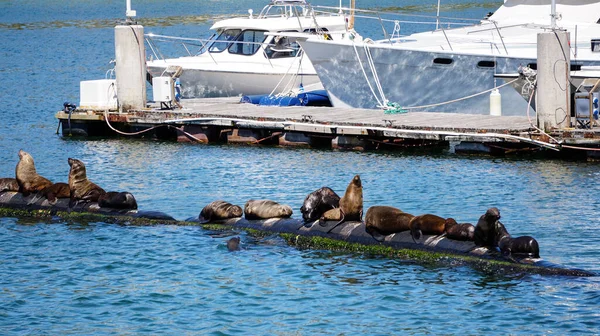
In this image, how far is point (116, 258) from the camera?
727 inches

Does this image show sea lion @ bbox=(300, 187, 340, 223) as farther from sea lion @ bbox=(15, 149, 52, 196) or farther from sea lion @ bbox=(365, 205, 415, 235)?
sea lion @ bbox=(15, 149, 52, 196)

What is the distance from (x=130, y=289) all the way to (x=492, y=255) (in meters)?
5.60

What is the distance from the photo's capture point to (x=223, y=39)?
34969 millimetres

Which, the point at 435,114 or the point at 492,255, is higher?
the point at 435,114

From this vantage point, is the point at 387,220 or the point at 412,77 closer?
the point at 387,220

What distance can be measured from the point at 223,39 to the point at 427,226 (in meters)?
19.4

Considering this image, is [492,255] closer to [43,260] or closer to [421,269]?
[421,269]

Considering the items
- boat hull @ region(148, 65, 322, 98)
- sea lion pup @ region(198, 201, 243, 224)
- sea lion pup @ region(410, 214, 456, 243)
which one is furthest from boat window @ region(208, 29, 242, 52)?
sea lion pup @ region(410, 214, 456, 243)

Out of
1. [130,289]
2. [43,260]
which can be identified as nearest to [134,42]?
[43,260]

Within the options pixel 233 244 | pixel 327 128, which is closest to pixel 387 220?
pixel 233 244

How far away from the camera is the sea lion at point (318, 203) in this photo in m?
18.0

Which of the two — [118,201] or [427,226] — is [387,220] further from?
[118,201]

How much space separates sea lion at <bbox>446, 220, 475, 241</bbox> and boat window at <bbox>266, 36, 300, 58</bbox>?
18123 millimetres

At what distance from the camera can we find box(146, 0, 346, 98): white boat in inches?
1321
